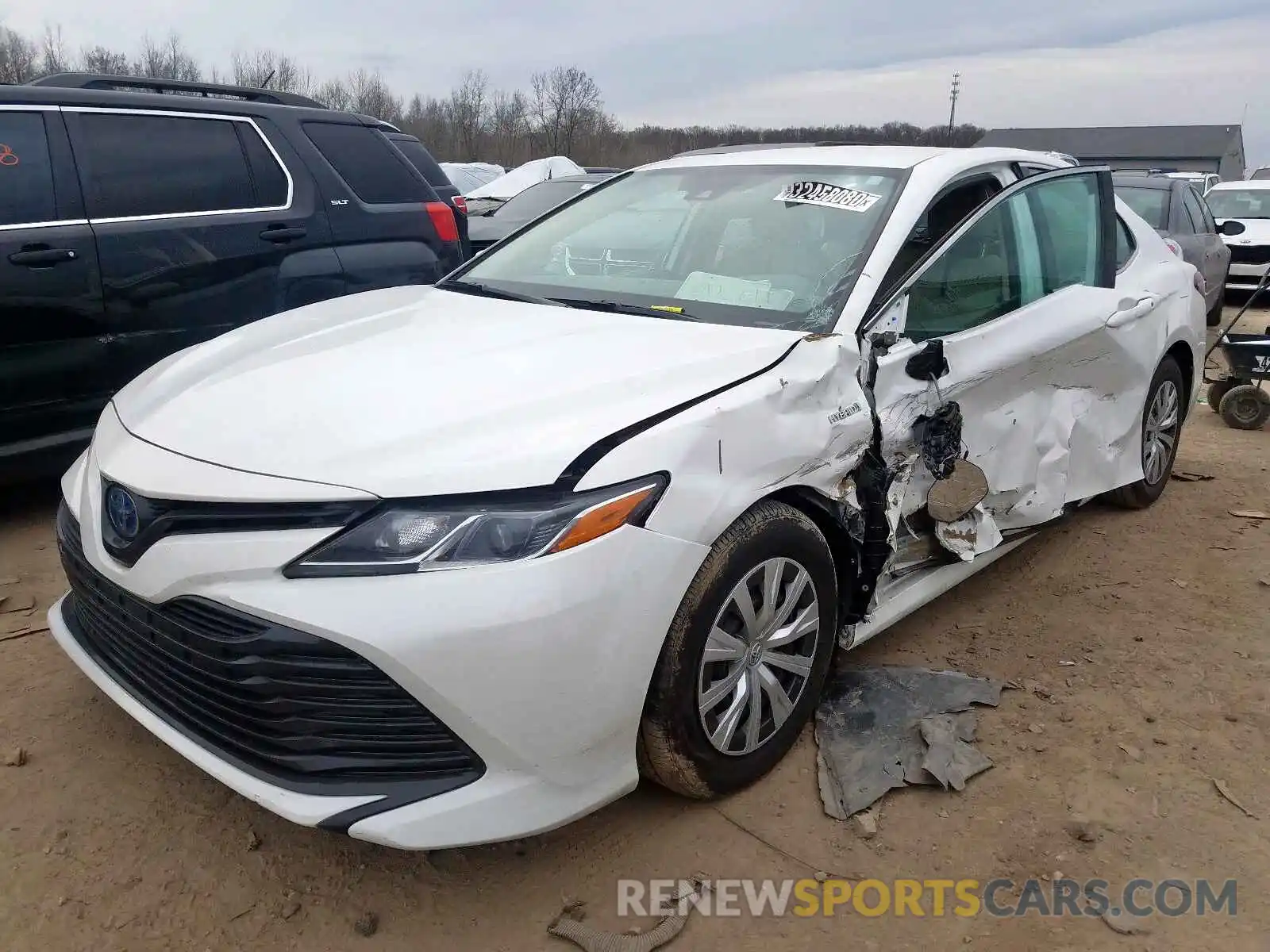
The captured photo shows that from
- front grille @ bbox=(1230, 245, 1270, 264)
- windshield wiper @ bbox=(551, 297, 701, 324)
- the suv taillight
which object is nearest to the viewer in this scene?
windshield wiper @ bbox=(551, 297, 701, 324)

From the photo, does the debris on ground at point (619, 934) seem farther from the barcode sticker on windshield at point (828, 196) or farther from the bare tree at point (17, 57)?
the bare tree at point (17, 57)

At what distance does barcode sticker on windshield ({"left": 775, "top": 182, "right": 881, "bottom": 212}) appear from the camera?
3.05m

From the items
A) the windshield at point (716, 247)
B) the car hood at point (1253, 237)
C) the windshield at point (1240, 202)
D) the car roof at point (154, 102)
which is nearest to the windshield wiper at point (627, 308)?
the windshield at point (716, 247)

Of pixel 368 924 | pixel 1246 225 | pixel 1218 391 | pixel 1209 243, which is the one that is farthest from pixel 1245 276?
pixel 368 924

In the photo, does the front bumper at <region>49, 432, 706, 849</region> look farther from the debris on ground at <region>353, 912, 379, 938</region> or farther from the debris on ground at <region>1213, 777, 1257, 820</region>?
the debris on ground at <region>1213, 777, 1257, 820</region>

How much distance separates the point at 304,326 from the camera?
2.96 meters

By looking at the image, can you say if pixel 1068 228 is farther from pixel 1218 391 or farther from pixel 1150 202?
pixel 1150 202


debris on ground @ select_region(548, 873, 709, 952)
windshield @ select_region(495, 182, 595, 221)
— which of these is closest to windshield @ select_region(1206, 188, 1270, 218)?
windshield @ select_region(495, 182, 595, 221)

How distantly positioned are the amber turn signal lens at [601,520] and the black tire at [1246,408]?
615 cm

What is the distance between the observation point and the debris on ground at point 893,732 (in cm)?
261

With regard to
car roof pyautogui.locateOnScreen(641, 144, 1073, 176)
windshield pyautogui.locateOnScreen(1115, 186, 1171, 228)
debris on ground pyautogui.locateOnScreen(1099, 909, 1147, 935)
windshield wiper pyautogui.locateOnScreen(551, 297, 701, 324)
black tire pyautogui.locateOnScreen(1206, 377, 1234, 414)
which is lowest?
debris on ground pyautogui.locateOnScreen(1099, 909, 1147, 935)

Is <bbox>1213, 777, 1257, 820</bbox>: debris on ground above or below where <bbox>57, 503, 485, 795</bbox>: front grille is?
below

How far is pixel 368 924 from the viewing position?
6.91ft

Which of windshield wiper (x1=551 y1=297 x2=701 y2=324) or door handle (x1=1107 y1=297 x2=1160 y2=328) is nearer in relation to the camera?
windshield wiper (x1=551 y1=297 x2=701 y2=324)
